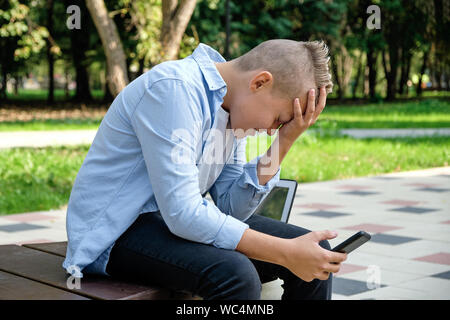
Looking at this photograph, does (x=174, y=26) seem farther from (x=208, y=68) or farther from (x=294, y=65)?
(x=294, y=65)

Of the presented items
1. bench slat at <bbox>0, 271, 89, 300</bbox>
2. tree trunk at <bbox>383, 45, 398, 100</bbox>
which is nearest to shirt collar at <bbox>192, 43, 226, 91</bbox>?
bench slat at <bbox>0, 271, 89, 300</bbox>

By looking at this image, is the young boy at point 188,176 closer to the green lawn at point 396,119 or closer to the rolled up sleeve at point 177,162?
the rolled up sleeve at point 177,162

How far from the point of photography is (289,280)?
256cm

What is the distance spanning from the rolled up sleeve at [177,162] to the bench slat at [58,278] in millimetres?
214

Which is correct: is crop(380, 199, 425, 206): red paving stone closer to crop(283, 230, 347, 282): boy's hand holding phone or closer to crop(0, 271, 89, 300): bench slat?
crop(283, 230, 347, 282): boy's hand holding phone

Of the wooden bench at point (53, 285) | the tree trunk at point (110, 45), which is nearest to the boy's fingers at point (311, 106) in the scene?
the wooden bench at point (53, 285)

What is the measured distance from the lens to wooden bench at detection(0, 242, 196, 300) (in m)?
2.12

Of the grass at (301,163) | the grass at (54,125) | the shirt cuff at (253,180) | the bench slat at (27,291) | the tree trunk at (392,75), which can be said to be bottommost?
the tree trunk at (392,75)

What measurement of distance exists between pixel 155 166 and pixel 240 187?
0.57 m

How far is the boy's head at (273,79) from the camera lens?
2234 millimetres

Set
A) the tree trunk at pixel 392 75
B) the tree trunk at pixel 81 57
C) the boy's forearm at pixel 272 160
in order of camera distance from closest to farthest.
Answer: the boy's forearm at pixel 272 160 < the tree trunk at pixel 81 57 < the tree trunk at pixel 392 75

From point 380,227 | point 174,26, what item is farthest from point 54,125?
point 380,227
